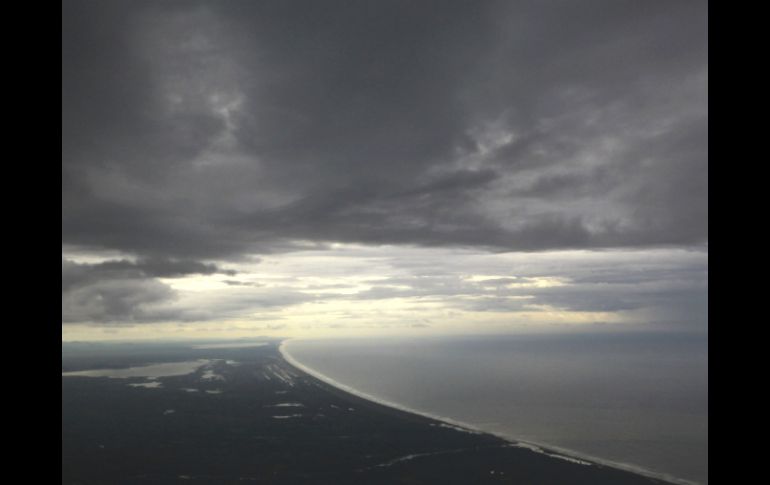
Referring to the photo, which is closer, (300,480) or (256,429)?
(300,480)

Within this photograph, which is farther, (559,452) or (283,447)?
(283,447)

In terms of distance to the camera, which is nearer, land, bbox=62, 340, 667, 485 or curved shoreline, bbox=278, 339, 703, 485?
land, bbox=62, 340, 667, 485

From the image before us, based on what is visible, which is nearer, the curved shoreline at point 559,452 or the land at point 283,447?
the land at point 283,447

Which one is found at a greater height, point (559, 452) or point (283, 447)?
point (283, 447)
